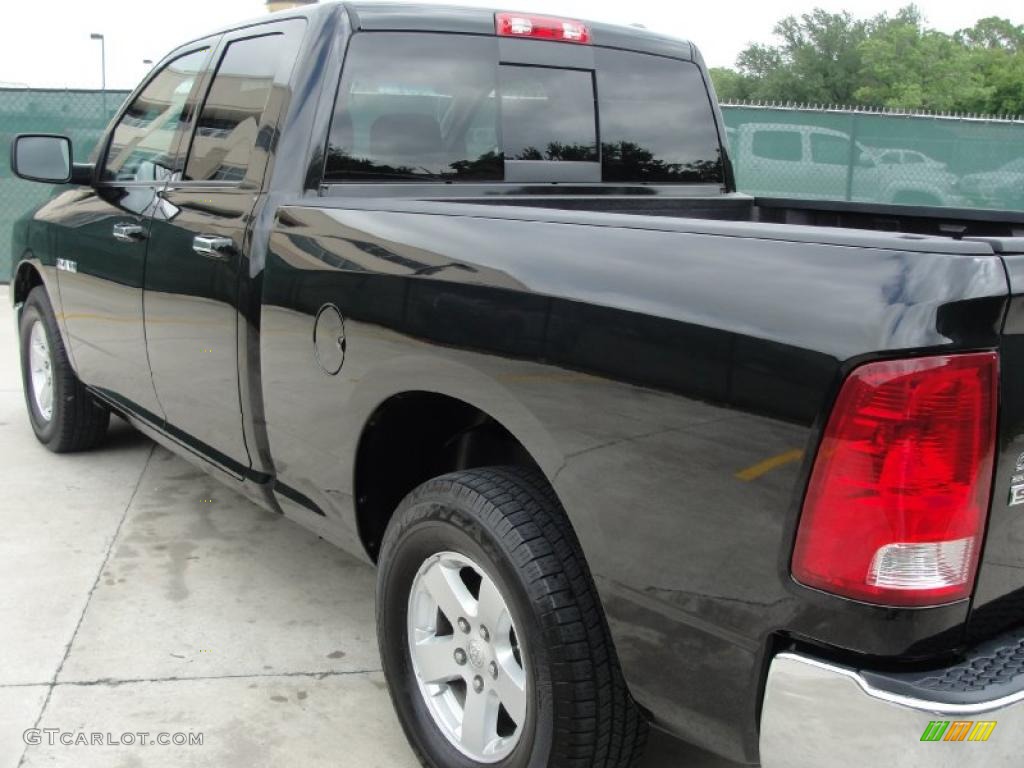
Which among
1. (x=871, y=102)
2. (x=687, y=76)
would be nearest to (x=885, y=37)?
(x=871, y=102)

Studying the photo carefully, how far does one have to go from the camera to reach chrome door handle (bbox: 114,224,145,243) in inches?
149

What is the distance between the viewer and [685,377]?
1.81 meters

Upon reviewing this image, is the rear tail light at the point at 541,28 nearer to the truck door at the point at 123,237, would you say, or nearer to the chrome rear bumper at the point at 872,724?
the truck door at the point at 123,237

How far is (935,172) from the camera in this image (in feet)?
37.1

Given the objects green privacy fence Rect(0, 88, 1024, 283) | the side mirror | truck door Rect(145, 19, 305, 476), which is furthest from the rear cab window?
green privacy fence Rect(0, 88, 1024, 283)

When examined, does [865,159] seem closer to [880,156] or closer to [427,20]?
[880,156]

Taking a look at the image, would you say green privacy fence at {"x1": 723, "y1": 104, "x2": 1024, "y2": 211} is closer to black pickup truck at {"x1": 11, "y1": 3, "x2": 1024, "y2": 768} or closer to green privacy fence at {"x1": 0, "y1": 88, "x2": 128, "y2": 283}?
green privacy fence at {"x1": 0, "y1": 88, "x2": 128, "y2": 283}

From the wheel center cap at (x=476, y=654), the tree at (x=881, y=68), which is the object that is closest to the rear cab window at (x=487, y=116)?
the wheel center cap at (x=476, y=654)

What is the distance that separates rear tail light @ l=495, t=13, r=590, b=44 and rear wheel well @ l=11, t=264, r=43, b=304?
274 centimetres

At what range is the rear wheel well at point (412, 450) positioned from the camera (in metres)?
2.67

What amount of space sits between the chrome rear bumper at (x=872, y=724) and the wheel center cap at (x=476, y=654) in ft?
2.65

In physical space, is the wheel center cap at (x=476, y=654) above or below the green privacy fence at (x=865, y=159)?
below

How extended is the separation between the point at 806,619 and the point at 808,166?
10.4 meters

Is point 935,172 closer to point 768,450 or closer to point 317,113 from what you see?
point 317,113
